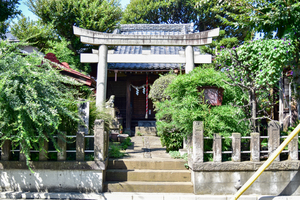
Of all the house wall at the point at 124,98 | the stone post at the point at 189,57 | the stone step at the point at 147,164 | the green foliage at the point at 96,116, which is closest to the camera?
the stone step at the point at 147,164

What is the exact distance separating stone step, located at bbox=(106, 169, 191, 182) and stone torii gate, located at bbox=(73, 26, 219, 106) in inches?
106

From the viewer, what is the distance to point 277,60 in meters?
6.56

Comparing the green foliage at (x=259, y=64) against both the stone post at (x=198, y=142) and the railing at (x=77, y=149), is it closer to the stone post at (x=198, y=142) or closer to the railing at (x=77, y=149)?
the stone post at (x=198, y=142)

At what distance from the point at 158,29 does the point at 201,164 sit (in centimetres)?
1445

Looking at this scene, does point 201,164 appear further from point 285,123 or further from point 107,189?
point 285,123

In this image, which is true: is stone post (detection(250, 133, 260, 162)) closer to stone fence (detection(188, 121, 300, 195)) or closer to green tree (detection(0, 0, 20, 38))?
stone fence (detection(188, 121, 300, 195))

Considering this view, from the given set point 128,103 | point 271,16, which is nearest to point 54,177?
point 271,16

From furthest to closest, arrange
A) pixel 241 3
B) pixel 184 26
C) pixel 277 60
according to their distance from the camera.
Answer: pixel 184 26 < pixel 241 3 < pixel 277 60

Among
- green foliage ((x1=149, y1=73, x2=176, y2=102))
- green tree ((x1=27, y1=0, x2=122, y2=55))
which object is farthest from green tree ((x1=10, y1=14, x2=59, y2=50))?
green foliage ((x1=149, y1=73, x2=176, y2=102))

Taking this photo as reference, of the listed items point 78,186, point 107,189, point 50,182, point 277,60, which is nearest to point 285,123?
point 277,60

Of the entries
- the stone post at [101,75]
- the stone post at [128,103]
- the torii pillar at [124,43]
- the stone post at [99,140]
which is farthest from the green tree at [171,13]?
the stone post at [99,140]

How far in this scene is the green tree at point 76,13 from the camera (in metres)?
12.8

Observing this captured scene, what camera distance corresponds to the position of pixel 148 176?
19.6 feet

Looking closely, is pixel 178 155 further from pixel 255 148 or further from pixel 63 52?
pixel 63 52
